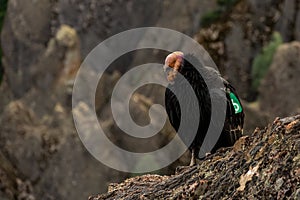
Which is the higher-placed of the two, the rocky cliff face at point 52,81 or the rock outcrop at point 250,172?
the rocky cliff face at point 52,81

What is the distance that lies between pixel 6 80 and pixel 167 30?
9.70 meters

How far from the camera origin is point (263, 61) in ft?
108

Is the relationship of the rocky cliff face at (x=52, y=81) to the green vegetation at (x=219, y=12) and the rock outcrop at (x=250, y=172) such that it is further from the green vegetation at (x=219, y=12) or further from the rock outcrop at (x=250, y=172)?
the rock outcrop at (x=250, y=172)

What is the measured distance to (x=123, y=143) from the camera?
101 feet

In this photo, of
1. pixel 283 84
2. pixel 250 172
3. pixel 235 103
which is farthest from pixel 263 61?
pixel 250 172

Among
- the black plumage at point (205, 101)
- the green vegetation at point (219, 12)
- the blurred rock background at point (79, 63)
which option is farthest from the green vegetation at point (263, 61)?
the black plumage at point (205, 101)

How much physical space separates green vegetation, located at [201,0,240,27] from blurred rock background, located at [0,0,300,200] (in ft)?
0.17

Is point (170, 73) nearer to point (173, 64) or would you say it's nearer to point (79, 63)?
point (173, 64)

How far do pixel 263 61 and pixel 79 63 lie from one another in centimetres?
972

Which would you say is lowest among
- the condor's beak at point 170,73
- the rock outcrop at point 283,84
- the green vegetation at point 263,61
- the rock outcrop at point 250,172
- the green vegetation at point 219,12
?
the rock outcrop at point 250,172

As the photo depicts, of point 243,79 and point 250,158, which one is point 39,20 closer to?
point 243,79

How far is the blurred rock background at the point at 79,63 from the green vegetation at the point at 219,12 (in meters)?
0.05

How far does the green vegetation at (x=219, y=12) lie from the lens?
34.2 meters

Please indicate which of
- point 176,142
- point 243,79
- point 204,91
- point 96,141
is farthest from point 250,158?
point 243,79
